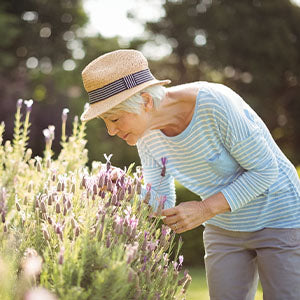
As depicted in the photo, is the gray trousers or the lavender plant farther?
the gray trousers

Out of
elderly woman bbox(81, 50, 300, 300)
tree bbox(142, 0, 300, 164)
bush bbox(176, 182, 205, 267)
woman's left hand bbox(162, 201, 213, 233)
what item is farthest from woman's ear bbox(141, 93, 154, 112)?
tree bbox(142, 0, 300, 164)

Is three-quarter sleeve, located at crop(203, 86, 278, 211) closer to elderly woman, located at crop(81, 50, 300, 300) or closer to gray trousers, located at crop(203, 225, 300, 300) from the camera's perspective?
elderly woman, located at crop(81, 50, 300, 300)

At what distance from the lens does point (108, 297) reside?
5.62ft

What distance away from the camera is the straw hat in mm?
2201

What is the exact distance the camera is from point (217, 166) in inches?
96.0

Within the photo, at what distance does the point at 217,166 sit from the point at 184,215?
0.39m

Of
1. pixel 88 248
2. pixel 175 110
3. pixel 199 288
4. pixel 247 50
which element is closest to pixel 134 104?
pixel 175 110

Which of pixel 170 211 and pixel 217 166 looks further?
pixel 217 166

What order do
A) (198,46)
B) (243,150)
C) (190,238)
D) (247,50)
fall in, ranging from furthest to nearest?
(198,46) → (247,50) → (190,238) → (243,150)

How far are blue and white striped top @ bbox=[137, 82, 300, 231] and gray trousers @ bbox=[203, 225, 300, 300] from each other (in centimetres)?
6

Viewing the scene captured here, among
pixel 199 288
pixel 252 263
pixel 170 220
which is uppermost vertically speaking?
pixel 170 220

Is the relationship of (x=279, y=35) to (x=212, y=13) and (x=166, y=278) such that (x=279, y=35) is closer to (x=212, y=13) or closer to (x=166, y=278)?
(x=212, y=13)

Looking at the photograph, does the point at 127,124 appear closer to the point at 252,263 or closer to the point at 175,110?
the point at 175,110

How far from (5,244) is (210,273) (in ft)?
3.99
